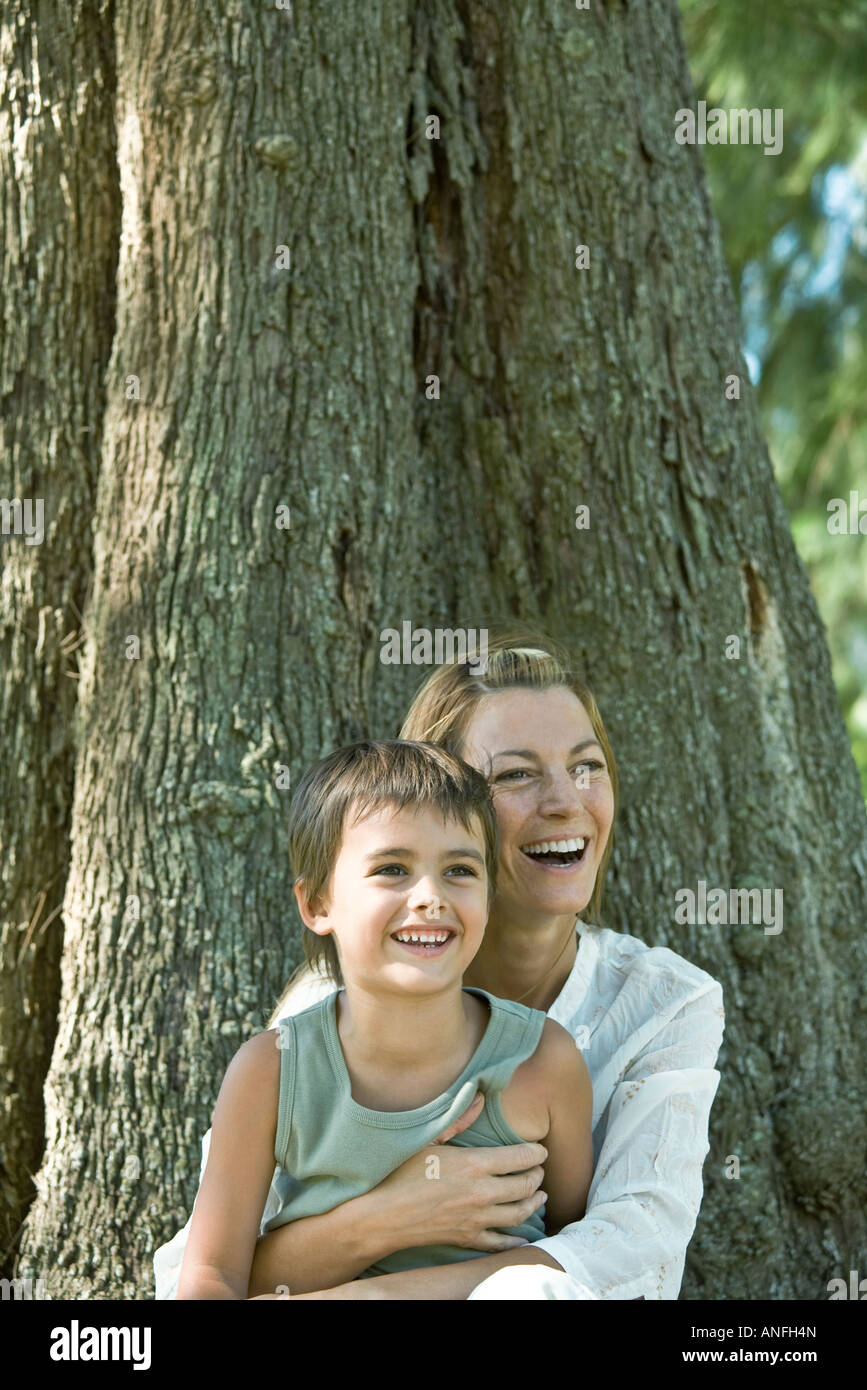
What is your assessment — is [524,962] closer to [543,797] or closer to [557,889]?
[557,889]

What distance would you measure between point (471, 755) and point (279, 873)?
71 cm

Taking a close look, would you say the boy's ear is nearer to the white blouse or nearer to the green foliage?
the white blouse

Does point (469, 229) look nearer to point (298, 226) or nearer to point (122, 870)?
point (298, 226)

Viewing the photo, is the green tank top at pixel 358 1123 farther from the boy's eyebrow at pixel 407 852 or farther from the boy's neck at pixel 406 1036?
the boy's eyebrow at pixel 407 852

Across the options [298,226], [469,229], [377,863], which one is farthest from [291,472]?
[377,863]

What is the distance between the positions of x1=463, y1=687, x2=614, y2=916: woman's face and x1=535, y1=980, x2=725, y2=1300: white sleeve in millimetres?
321

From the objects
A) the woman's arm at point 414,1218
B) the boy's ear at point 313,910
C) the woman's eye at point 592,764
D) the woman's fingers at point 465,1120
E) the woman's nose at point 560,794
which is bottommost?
the woman's arm at point 414,1218

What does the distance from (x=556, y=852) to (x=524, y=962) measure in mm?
273

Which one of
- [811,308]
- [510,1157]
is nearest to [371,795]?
[510,1157]

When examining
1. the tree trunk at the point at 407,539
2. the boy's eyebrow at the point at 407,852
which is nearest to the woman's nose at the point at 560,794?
the boy's eyebrow at the point at 407,852

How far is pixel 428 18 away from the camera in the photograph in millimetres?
3762

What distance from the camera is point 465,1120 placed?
2412 mm

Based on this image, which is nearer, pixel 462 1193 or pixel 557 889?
pixel 462 1193

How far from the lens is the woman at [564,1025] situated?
2348 millimetres
